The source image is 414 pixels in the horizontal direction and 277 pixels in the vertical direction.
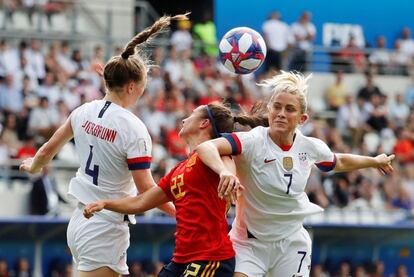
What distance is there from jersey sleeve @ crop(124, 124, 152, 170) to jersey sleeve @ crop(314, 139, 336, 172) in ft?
3.78

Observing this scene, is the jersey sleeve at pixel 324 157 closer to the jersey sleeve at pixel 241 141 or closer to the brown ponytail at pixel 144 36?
the jersey sleeve at pixel 241 141

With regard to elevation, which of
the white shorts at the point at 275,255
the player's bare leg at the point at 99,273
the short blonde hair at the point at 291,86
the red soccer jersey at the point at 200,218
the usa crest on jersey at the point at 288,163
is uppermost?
the short blonde hair at the point at 291,86

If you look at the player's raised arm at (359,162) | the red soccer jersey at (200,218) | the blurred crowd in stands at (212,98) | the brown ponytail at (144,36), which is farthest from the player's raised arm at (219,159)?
the blurred crowd in stands at (212,98)

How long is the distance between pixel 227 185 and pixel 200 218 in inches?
25.5

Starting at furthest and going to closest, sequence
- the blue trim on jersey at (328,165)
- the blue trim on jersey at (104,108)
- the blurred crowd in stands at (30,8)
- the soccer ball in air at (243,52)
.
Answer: the blurred crowd in stands at (30,8) → the soccer ball in air at (243,52) → the blue trim on jersey at (328,165) → the blue trim on jersey at (104,108)

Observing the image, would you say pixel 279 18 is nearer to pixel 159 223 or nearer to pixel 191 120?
pixel 159 223

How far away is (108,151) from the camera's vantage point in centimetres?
766

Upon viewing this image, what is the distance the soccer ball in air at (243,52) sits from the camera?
8.88 meters

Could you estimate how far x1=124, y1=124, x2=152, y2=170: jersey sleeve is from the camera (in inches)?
300

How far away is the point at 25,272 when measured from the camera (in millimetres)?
17438

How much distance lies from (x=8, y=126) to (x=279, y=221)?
34.8ft

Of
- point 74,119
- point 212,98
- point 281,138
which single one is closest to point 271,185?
point 281,138

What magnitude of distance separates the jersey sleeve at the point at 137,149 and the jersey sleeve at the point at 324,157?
1151mm

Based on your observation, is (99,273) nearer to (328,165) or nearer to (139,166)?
(139,166)
